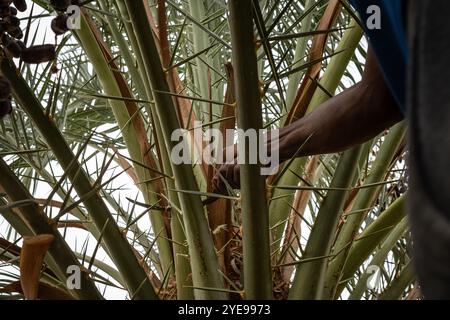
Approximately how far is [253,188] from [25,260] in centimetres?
35

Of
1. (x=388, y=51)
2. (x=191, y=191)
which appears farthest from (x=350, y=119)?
(x=191, y=191)

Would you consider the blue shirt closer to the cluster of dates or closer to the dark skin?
the dark skin

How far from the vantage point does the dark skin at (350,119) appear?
0.78m

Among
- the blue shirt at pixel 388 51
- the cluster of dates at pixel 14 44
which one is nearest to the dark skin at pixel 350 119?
the blue shirt at pixel 388 51

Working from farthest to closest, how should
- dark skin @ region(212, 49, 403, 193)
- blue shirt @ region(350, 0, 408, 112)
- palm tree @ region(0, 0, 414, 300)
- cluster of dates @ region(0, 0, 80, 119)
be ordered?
palm tree @ region(0, 0, 414, 300) → cluster of dates @ region(0, 0, 80, 119) → dark skin @ region(212, 49, 403, 193) → blue shirt @ region(350, 0, 408, 112)

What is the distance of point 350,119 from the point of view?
0.81 m

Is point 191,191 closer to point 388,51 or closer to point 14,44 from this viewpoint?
point 14,44

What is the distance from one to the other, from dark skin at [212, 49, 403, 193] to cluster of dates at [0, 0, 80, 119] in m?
0.37

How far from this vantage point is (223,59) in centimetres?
259

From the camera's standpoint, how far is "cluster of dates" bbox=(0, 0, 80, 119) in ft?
3.19

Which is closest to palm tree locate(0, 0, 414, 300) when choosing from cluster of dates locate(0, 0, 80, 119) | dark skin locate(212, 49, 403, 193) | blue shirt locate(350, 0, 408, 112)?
cluster of dates locate(0, 0, 80, 119)

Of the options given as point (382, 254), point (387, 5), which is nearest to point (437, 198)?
point (387, 5)

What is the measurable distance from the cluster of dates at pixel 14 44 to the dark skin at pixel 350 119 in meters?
0.37
